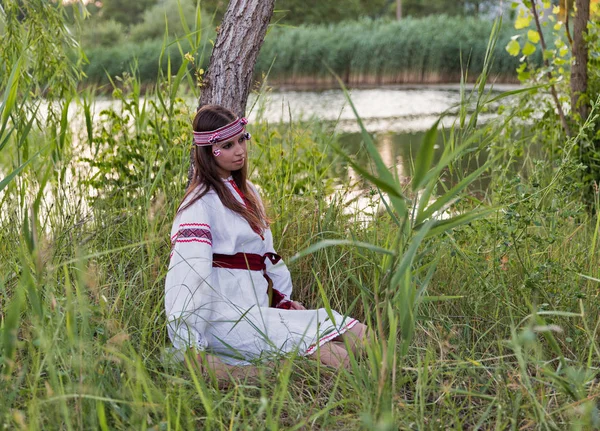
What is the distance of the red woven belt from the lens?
2387 mm

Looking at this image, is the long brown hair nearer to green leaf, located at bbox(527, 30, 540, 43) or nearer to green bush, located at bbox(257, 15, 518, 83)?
green leaf, located at bbox(527, 30, 540, 43)

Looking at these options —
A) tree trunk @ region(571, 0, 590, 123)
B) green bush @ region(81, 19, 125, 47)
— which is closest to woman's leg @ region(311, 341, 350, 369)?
tree trunk @ region(571, 0, 590, 123)

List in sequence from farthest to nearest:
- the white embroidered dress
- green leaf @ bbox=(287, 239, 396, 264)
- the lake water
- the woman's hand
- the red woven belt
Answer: the lake water, the woman's hand, the red woven belt, the white embroidered dress, green leaf @ bbox=(287, 239, 396, 264)

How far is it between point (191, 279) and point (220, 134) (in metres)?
0.50

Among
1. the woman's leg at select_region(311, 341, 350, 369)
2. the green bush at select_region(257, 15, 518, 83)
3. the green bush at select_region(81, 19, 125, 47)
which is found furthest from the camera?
the green bush at select_region(81, 19, 125, 47)

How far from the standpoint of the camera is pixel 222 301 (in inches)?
89.3

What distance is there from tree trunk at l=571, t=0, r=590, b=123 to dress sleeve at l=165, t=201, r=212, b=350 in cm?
236

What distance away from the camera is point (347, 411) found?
1.84 meters

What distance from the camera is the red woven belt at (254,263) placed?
2387mm

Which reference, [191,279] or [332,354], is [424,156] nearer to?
[332,354]

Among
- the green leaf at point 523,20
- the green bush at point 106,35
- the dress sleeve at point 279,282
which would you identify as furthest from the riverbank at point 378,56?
the green bush at point 106,35

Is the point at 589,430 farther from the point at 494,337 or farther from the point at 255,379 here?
the point at 255,379

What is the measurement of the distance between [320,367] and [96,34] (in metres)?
30.7

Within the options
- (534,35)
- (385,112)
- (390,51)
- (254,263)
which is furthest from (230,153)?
(390,51)
